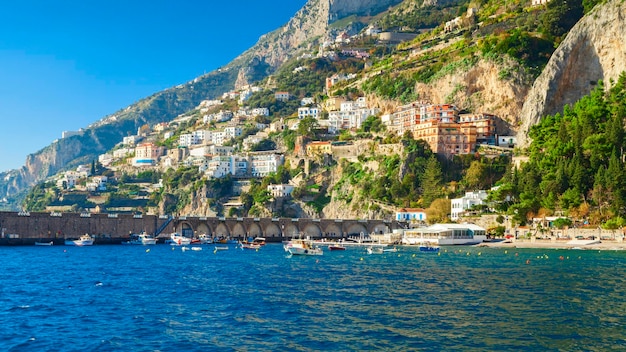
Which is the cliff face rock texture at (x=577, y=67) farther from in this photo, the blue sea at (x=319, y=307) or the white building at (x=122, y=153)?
the white building at (x=122, y=153)

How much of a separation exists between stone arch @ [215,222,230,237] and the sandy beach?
4051 centimetres

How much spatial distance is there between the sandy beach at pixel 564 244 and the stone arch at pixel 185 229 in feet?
144

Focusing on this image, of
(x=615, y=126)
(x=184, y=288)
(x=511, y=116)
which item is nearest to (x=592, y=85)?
(x=511, y=116)

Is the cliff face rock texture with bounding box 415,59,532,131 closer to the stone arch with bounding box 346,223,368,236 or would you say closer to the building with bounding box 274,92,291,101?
the stone arch with bounding box 346,223,368,236

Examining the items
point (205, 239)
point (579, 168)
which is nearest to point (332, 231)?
point (205, 239)

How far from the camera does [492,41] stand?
10544cm

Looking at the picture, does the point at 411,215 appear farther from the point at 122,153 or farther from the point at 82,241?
the point at 122,153

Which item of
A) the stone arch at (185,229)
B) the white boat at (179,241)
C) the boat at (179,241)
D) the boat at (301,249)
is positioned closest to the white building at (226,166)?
the stone arch at (185,229)

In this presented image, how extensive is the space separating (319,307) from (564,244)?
4686 centimetres

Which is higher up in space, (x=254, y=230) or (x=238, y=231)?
(x=254, y=230)

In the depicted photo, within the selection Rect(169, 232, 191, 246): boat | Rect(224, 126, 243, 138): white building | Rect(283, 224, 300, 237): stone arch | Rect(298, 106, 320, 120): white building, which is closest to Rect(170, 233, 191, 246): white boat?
Rect(169, 232, 191, 246): boat

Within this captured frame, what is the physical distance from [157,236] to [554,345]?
79680mm

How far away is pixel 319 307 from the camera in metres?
30.1

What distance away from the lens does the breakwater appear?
83500mm
